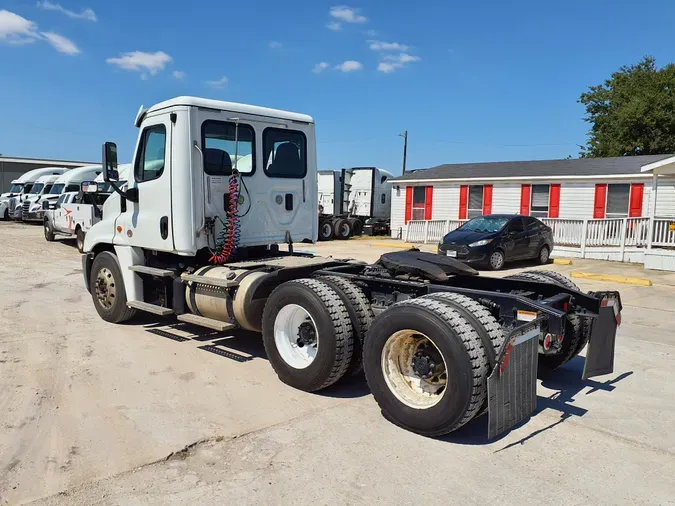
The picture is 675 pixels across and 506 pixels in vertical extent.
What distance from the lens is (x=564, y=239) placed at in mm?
18516

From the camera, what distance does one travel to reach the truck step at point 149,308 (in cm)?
664

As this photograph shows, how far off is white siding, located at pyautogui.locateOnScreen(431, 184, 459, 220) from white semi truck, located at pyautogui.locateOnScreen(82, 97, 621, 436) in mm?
18124

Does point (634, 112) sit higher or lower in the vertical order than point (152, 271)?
higher

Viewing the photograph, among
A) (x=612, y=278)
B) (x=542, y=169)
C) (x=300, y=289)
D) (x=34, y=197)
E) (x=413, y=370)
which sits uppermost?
(x=542, y=169)

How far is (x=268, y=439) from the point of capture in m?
4.17

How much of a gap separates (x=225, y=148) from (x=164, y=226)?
1168 millimetres

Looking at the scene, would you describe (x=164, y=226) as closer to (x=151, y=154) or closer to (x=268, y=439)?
(x=151, y=154)

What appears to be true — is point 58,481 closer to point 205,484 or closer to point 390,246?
point 205,484

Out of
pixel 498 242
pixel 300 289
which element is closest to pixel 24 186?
pixel 498 242

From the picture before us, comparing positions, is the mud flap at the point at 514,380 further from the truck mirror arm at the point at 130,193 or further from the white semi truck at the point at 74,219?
the white semi truck at the point at 74,219

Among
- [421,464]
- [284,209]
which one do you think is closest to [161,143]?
[284,209]

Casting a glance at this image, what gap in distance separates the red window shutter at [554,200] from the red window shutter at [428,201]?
5493 mm

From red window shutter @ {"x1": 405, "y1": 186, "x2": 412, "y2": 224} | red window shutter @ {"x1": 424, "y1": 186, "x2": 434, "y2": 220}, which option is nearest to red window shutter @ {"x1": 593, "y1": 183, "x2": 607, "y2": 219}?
red window shutter @ {"x1": 424, "y1": 186, "x2": 434, "y2": 220}

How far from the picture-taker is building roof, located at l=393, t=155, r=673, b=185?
20750 mm
